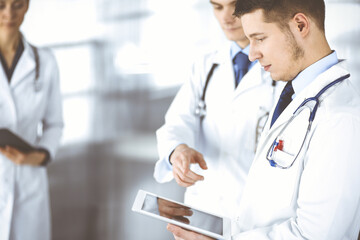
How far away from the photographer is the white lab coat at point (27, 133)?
1758 mm

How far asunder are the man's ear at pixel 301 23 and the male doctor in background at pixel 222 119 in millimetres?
452

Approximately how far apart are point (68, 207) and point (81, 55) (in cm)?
101

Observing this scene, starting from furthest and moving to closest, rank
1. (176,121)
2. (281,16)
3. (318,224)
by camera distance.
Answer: (176,121) < (281,16) < (318,224)

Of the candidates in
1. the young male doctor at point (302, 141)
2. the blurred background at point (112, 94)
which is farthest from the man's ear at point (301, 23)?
the blurred background at point (112, 94)

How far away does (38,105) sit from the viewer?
1.86 metres

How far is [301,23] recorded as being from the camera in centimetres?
99

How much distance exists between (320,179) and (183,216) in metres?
0.42

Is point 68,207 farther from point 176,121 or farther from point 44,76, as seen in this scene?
point 176,121

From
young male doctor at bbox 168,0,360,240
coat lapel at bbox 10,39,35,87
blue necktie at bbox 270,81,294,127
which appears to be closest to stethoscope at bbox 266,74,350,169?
young male doctor at bbox 168,0,360,240

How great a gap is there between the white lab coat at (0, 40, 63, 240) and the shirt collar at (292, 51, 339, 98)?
1.29 metres

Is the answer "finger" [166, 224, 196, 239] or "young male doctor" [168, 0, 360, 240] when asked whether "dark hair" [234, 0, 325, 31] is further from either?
"finger" [166, 224, 196, 239]

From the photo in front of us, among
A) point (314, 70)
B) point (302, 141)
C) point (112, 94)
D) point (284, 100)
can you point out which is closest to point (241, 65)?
point (284, 100)

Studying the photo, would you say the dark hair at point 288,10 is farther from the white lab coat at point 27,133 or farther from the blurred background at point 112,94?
the white lab coat at point 27,133

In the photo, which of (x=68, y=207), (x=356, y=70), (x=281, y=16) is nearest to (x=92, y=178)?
(x=68, y=207)
